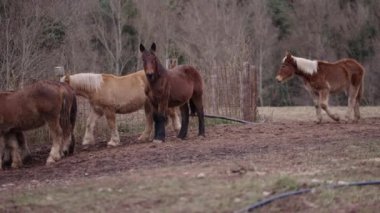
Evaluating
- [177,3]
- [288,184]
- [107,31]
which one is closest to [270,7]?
[177,3]

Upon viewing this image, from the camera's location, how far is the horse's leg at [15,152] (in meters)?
11.6

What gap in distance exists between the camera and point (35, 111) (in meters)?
11.5

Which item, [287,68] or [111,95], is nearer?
[111,95]

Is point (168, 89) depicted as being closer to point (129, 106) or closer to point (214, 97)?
point (129, 106)

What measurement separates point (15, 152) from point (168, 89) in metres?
3.14

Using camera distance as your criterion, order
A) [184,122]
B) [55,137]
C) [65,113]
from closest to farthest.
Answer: [55,137] → [65,113] → [184,122]

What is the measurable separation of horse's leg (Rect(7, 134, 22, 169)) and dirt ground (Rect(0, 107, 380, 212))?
0.65 feet

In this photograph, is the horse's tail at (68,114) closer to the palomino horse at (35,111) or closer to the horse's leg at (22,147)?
the palomino horse at (35,111)

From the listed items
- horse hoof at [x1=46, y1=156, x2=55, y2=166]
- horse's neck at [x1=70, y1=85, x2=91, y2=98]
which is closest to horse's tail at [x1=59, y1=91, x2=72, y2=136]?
horse hoof at [x1=46, y1=156, x2=55, y2=166]

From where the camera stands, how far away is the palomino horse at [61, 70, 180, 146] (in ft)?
43.2

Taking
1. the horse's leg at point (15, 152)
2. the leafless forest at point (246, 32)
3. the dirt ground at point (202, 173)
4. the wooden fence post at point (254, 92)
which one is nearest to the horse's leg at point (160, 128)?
the dirt ground at point (202, 173)

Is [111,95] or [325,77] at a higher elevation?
[325,77]

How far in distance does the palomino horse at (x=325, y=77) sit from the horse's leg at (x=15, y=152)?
22.2 ft

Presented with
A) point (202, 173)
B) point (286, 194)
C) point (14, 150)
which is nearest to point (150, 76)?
point (14, 150)
